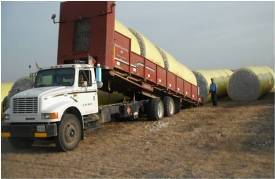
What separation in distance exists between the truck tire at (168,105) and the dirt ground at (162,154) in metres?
2.59

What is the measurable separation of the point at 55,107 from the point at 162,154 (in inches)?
125

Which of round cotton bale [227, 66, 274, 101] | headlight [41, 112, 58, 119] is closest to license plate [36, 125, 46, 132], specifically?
headlight [41, 112, 58, 119]

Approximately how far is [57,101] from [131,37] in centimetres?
512

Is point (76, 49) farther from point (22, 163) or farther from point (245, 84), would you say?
point (245, 84)

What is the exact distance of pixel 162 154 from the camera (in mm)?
10078

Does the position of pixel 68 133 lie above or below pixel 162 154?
above

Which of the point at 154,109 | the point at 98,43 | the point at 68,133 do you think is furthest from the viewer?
the point at 154,109

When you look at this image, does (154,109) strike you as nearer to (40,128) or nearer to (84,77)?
(84,77)

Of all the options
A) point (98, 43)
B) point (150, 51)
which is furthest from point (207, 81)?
point (98, 43)

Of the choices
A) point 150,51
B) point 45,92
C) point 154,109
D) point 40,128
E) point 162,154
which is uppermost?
point 150,51

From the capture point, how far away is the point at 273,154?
9508mm

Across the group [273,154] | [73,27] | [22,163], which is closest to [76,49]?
[73,27]

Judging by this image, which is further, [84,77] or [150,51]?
[150,51]

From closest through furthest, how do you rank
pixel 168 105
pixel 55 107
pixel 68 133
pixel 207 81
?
1. pixel 55 107
2. pixel 68 133
3. pixel 168 105
4. pixel 207 81
